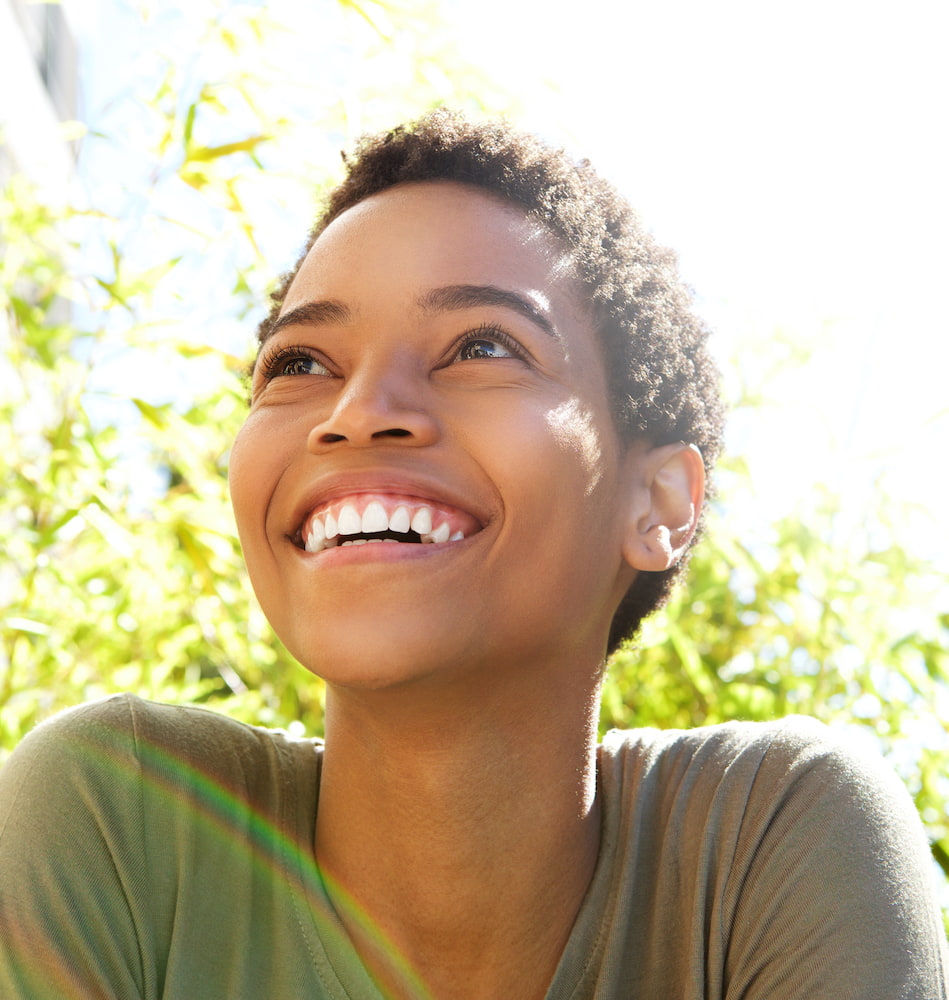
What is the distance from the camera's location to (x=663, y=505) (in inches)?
54.7

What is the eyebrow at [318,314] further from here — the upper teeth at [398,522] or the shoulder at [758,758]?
the shoulder at [758,758]

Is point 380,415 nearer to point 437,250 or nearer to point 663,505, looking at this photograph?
point 437,250

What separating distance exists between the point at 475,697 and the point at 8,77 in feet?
14.9

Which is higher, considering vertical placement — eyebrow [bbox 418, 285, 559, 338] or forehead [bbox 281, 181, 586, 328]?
forehead [bbox 281, 181, 586, 328]

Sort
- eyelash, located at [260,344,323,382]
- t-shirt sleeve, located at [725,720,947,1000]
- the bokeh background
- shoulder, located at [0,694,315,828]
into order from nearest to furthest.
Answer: t-shirt sleeve, located at [725,720,947,1000]
shoulder, located at [0,694,315,828]
eyelash, located at [260,344,323,382]
the bokeh background

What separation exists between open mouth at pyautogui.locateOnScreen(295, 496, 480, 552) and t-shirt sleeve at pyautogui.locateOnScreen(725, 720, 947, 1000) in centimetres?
48

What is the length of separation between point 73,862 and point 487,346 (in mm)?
720

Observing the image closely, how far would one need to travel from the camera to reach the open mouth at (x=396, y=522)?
1129 mm

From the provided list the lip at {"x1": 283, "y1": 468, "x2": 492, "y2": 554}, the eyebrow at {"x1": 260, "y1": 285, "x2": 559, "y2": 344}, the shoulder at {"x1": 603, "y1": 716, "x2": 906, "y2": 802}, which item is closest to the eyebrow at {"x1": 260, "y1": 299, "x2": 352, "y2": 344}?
the eyebrow at {"x1": 260, "y1": 285, "x2": 559, "y2": 344}

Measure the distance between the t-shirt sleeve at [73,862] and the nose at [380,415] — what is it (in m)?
0.43

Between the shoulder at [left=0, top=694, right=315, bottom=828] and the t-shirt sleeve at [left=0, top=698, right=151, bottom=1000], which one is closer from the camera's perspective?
the t-shirt sleeve at [left=0, top=698, right=151, bottom=1000]

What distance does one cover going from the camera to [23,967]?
106cm

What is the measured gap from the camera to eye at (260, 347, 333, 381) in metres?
1.33

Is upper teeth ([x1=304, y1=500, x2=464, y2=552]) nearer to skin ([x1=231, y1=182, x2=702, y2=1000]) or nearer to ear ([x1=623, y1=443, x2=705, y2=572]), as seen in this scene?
skin ([x1=231, y1=182, x2=702, y2=1000])
